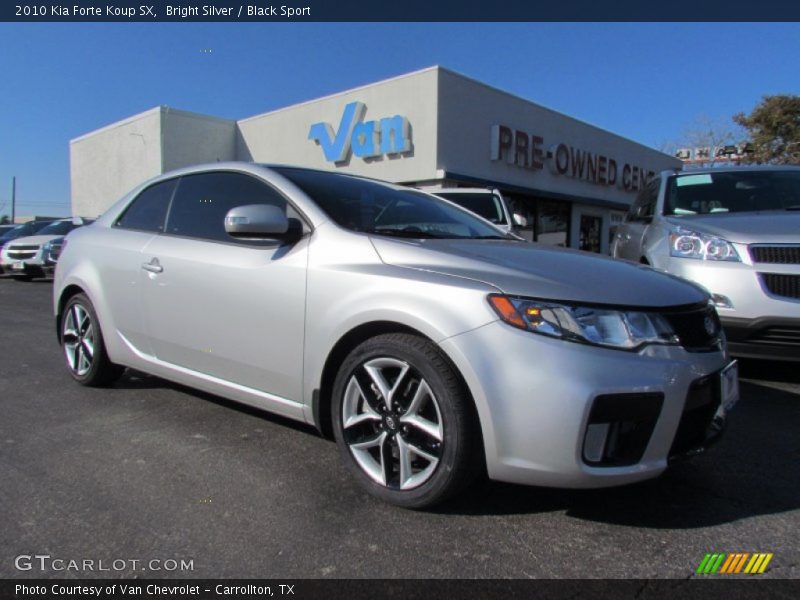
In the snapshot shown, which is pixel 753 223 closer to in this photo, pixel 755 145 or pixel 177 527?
pixel 177 527

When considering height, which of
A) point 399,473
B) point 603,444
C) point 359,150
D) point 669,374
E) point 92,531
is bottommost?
point 92,531

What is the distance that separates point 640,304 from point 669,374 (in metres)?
0.28

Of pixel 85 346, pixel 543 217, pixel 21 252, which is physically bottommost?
pixel 85 346

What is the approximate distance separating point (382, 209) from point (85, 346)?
2476 mm

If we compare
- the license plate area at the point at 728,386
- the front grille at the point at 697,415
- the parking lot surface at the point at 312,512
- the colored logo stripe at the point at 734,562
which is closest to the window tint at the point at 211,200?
the parking lot surface at the point at 312,512

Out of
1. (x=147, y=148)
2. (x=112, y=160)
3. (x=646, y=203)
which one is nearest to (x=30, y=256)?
(x=147, y=148)

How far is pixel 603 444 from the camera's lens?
2141 mm

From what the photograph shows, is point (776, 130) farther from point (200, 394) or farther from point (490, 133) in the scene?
point (200, 394)

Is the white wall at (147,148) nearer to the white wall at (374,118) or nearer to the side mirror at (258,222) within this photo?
the white wall at (374,118)

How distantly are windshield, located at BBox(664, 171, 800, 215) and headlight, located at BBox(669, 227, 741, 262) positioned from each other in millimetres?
665

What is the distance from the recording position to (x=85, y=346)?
4.23 metres

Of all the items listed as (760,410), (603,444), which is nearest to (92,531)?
(603,444)

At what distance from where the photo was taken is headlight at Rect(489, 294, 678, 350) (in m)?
2.15

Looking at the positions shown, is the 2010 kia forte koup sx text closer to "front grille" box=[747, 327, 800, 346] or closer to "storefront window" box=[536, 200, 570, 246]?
"front grille" box=[747, 327, 800, 346]
